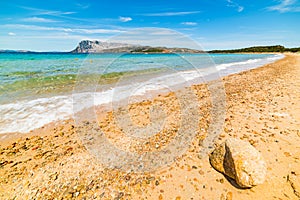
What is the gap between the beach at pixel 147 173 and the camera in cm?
264

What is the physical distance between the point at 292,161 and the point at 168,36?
4192mm

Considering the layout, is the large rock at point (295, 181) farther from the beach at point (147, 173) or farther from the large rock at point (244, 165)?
the large rock at point (244, 165)

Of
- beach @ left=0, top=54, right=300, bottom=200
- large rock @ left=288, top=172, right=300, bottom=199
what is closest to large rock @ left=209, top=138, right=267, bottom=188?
beach @ left=0, top=54, right=300, bottom=200

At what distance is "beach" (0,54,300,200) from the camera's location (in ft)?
8.66

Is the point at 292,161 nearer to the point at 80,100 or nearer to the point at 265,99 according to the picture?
the point at 265,99

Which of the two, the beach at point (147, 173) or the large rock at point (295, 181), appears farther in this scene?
the beach at point (147, 173)

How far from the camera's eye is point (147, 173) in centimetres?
304

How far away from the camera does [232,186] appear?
2621mm

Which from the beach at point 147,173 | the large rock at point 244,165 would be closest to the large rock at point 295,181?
the beach at point 147,173

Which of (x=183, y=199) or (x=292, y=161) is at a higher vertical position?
(x=292, y=161)

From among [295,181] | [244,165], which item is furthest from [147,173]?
[295,181]

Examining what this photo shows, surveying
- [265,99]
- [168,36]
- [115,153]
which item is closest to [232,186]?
[115,153]

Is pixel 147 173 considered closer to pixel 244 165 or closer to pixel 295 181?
pixel 244 165

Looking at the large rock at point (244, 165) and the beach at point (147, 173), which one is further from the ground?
the large rock at point (244, 165)
